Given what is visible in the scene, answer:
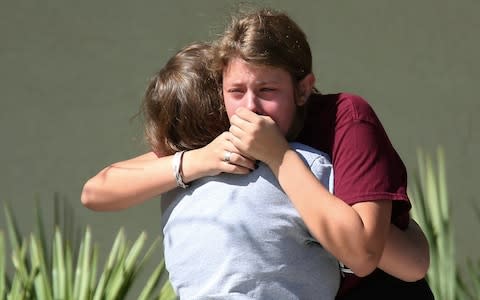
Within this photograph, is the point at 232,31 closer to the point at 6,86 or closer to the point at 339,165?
the point at 339,165

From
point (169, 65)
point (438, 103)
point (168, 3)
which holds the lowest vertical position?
point (438, 103)

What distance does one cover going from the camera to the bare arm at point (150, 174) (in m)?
2.12

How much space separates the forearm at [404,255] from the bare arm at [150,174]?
299 mm

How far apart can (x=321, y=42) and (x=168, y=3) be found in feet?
2.25

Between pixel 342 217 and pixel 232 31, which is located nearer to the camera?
pixel 342 217

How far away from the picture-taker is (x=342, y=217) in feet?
6.40

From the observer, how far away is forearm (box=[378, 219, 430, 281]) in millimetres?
2074

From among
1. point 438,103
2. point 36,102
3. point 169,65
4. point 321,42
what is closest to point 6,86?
point 36,102

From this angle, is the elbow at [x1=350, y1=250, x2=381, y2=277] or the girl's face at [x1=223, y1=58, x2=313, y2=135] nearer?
the elbow at [x1=350, y1=250, x2=381, y2=277]

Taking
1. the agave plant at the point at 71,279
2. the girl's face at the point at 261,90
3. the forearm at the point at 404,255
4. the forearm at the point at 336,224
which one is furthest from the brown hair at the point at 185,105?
the agave plant at the point at 71,279

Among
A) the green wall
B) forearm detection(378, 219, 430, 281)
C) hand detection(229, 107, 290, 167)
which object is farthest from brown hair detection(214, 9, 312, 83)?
the green wall

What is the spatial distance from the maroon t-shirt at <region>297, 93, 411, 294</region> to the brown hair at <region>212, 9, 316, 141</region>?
80mm

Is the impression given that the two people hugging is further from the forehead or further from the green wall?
the green wall

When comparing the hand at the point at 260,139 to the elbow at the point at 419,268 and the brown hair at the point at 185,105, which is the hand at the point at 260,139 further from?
the elbow at the point at 419,268
